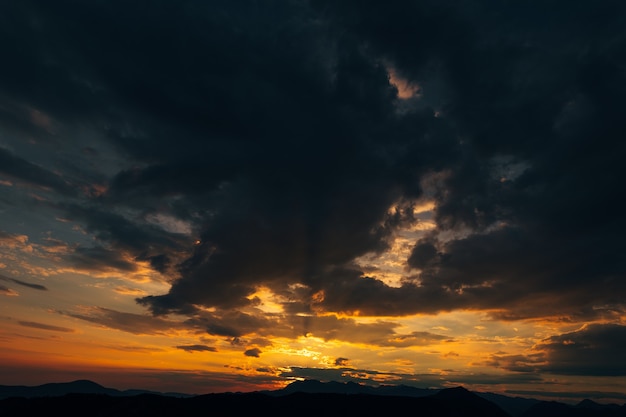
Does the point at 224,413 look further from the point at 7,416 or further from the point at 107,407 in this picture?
the point at 7,416

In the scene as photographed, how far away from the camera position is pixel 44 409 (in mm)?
153750

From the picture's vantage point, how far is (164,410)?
146 m

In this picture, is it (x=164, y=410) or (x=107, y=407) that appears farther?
(x=107, y=407)

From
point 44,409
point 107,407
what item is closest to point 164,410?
point 107,407

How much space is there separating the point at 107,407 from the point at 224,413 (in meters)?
57.6

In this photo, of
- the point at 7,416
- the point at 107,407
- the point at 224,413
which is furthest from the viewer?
the point at 224,413

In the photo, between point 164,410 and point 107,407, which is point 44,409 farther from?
point 164,410

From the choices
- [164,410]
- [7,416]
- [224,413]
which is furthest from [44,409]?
[224,413]

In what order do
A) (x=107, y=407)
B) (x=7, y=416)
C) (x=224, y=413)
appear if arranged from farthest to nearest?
(x=224, y=413) → (x=107, y=407) → (x=7, y=416)

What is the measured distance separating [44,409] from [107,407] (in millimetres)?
23085

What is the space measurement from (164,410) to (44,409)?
48823 mm

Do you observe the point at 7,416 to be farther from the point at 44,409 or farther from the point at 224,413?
the point at 224,413

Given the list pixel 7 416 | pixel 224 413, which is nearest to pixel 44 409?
pixel 7 416

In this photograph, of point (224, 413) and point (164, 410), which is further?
point (224, 413)
